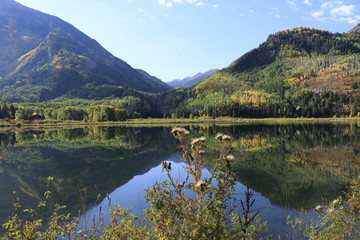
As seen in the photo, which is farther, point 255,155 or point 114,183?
point 255,155

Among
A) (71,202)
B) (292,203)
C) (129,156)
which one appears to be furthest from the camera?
(129,156)

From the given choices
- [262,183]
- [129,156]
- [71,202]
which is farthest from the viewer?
[129,156]

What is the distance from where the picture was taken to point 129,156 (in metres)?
48.3

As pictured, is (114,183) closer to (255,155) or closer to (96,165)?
(96,165)

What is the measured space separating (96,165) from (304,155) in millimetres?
33322

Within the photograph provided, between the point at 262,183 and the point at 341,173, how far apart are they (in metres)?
10.0

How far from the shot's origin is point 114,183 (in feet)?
99.6

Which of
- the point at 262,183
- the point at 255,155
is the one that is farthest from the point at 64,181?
the point at 255,155

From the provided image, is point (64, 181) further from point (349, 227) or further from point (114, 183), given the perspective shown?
point (349, 227)

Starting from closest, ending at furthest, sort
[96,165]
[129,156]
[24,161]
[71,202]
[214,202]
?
[214,202], [71,202], [96,165], [24,161], [129,156]

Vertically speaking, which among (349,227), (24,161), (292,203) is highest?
(349,227)

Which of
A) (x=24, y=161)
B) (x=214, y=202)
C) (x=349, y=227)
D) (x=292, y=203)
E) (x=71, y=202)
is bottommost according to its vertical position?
(x=24, y=161)

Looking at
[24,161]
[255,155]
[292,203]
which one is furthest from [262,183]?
[24,161]

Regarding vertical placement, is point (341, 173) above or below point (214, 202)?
below
